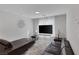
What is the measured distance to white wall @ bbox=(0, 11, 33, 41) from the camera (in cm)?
152

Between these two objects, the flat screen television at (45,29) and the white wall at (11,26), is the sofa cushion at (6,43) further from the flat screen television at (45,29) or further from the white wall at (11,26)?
the flat screen television at (45,29)

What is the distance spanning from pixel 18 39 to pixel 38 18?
2.34ft

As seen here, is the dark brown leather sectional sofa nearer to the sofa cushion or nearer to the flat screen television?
the sofa cushion

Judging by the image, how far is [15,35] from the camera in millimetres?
1723

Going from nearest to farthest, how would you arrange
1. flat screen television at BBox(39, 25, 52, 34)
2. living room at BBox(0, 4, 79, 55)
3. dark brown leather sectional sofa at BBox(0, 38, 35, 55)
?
1. dark brown leather sectional sofa at BBox(0, 38, 35, 55)
2. living room at BBox(0, 4, 79, 55)
3. flat screen television at BBox(39, 25, 52, 34)

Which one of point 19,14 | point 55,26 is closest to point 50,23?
point 55,26

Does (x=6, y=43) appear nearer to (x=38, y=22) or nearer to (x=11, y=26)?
(x=11, y=26)

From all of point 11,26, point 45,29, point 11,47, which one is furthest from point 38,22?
point 11,47

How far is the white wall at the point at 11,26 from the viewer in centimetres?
152

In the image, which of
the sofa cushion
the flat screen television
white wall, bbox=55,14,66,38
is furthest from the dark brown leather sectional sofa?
white wall, bbox=55,14,66,38

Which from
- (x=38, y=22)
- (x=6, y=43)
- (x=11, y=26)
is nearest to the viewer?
(x=6, y=43)

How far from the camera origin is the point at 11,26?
1.66 metres
